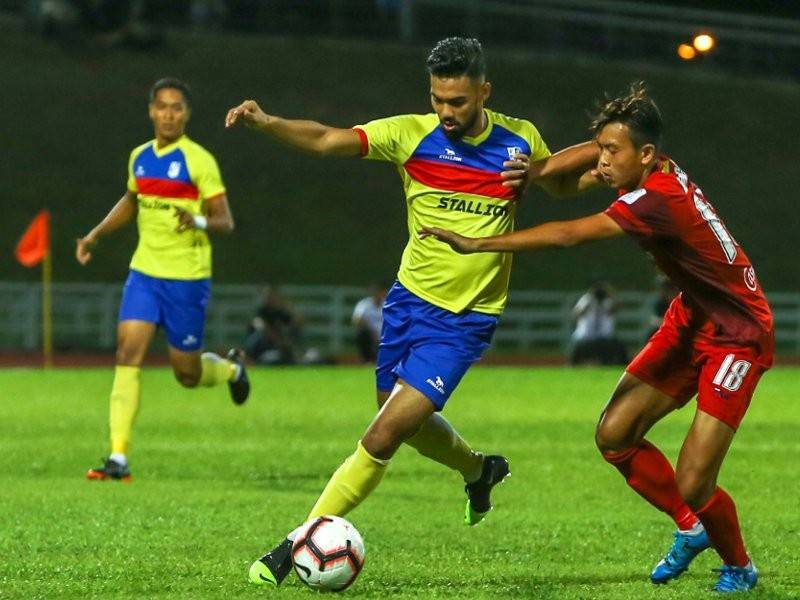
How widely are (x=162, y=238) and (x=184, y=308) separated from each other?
535 mm

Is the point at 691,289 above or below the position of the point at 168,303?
above

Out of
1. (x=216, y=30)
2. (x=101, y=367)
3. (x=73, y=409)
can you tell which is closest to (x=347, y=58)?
(x=216, y=30)

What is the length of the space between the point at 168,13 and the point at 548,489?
43100 millimetres

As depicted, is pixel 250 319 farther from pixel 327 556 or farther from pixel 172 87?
pixel 327 556

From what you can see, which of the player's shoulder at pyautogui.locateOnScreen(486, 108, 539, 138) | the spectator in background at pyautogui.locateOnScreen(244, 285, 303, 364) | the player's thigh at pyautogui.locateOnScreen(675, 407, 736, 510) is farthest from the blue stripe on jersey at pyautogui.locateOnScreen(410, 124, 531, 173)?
the spectator in background at pyautogui.locateOnScreen(244, 285, 303, 364)

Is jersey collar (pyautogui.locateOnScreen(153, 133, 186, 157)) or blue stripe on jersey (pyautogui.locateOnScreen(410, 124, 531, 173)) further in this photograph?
jersey collar (pyautogui.locateOnScreen(153, 133, 186, 157))

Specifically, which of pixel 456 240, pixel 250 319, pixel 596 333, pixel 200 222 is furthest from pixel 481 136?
pixel 250 319

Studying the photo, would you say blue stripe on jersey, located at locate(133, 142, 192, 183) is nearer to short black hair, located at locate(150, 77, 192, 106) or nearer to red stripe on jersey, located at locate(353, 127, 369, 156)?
short black hair, located at locate(150, 77, 192, 106)

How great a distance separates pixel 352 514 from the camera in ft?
35.1

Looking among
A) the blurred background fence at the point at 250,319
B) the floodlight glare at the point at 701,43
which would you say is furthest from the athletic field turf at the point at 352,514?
the blurred background fence at the point at 250,319

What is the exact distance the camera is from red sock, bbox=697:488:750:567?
7.75m

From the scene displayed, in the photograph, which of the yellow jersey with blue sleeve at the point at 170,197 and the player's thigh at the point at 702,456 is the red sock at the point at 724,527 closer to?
the player's thigh at the point at 702,456

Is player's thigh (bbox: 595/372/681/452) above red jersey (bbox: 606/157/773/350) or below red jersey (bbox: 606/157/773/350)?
below

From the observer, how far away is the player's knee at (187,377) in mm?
13461
